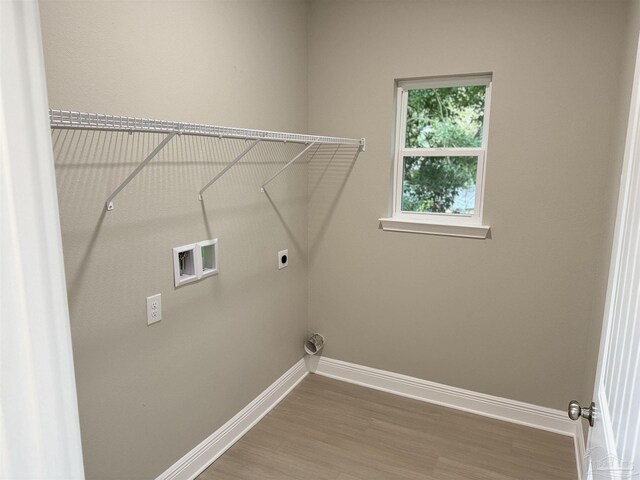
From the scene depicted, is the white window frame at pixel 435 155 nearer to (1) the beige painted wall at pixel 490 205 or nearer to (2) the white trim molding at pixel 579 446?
(1) the beige painted wall at pixel 490 205

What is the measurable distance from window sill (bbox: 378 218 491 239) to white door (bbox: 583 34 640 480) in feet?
4.58

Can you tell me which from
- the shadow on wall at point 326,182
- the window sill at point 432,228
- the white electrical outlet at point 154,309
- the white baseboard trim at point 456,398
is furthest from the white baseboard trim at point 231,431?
the window sill at point 432,228

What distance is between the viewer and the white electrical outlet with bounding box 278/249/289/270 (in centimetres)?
274

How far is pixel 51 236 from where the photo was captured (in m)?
0.64

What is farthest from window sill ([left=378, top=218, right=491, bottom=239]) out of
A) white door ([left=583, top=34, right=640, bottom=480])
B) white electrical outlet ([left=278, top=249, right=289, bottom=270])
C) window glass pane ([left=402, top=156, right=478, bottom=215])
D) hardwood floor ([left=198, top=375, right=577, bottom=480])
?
white door ([left=583, top=34, right=640, bottom=480])

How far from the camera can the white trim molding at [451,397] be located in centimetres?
253

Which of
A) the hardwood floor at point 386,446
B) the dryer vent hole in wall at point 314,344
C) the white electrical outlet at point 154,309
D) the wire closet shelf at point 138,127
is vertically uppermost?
the wire closet shelf at point 138,127

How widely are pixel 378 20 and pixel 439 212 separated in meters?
1.23

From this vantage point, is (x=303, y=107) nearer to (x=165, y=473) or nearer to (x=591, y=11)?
(x=591, y=11)

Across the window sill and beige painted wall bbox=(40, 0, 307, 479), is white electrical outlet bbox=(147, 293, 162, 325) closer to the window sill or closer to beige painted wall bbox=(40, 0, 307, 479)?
beige painted wall bbox=(40, 0, 307, 479)

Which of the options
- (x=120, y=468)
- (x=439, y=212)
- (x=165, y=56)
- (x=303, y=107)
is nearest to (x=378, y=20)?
(x=303, y=107)

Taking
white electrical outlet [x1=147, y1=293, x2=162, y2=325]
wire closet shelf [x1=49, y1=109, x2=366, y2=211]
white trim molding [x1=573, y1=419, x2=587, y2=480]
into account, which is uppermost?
wire closet shelf [x1=49, y1=109, x2=366, y2=211]

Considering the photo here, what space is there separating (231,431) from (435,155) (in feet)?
6.59

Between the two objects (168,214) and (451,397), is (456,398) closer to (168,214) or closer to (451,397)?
(451,397)
